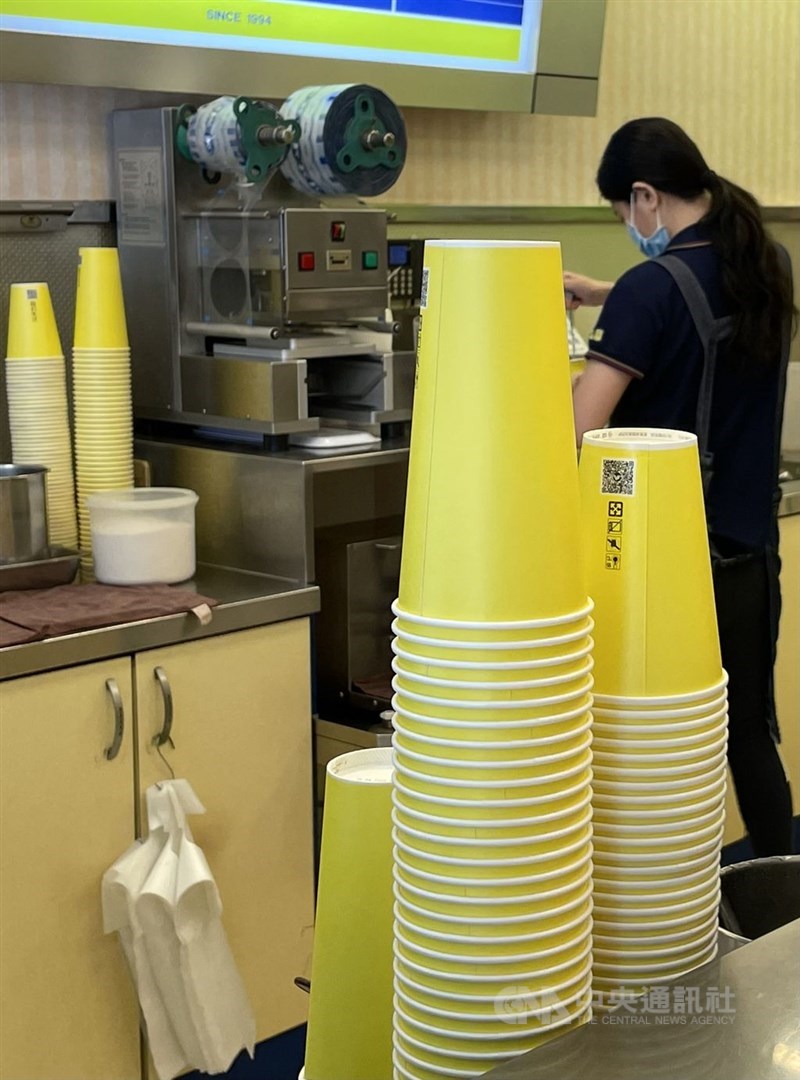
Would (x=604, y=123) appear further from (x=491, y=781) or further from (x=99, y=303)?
(x=491, y=781)

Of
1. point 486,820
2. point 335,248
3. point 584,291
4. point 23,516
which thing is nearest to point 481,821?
point 486,820

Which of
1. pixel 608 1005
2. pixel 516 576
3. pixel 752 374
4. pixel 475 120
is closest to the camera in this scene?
pixel 516 576

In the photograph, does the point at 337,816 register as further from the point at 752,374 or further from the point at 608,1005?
the point at 752,374

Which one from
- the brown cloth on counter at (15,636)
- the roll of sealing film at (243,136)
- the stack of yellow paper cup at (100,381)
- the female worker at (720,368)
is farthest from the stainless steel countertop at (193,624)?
the roll of sealing film at (243,136)

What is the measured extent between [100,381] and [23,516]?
35 centimetres

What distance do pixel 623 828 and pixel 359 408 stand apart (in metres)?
1.79

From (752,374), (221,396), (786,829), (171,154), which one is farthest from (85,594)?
(786,829)

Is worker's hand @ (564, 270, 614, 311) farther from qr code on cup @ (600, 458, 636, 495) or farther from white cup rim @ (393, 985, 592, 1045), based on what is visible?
white cup rim @ (393, 985, 592, 1045)

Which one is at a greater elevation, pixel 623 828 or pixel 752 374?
pixel 752 374

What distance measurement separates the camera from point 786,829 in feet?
8.92

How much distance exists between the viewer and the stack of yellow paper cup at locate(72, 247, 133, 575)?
8.41 ft

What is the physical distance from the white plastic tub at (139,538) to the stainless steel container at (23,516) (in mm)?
96

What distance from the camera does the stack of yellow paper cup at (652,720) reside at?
3.22 ft

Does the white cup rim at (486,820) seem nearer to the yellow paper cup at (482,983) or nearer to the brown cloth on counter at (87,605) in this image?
the yellow paper cup at (482,983)
